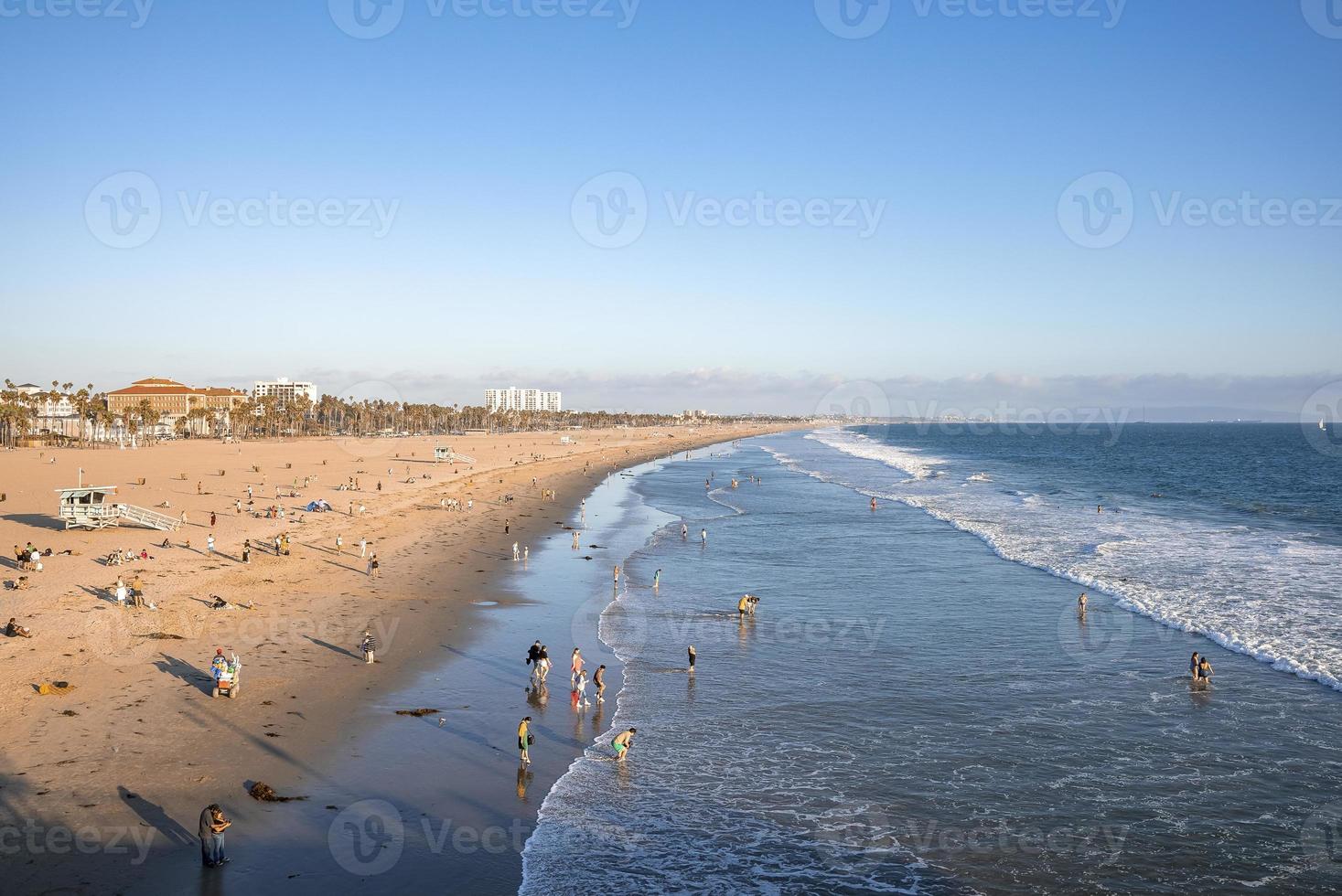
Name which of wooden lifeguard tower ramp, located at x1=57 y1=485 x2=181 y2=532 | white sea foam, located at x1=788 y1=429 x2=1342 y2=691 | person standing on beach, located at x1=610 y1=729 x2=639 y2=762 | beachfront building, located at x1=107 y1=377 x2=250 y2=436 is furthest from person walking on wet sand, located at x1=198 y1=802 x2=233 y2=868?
beachfront building, located at x1=107 y1=377 x2=250 y2=436

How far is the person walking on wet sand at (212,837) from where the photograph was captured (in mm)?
12090

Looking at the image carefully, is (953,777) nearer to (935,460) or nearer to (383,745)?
(383,745)

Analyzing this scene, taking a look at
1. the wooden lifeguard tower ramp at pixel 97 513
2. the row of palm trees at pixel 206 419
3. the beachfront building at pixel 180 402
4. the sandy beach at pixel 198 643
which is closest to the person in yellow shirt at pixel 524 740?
the sandy beach at pixel 198 643

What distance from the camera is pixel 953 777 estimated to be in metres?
Answer: 16.3

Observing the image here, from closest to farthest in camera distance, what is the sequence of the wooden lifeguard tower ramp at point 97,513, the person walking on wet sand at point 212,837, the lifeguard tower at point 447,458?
the person walking on wet sand at point 212,837, the wooden lifeguard tower ramp at point 97,513, the lifeguard tower at point 447,458

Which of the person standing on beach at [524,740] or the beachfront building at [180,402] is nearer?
the person standing on beach at [524,740]

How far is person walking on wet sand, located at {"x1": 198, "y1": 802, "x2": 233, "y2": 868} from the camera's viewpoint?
12.1 metres

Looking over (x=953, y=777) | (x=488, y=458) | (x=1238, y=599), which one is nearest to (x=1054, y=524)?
(x=1238, y=599)

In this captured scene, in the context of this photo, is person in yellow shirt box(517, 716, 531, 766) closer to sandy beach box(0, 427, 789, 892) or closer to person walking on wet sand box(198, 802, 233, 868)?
sandy beach box(0, 427, 789, 892)

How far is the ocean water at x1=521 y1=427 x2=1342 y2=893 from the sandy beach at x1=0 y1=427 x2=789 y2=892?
6146 mm

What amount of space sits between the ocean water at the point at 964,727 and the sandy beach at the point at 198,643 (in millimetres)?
6146

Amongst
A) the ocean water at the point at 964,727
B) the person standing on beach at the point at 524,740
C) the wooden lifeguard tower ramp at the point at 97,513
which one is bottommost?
the ocean water at the point at 964,727

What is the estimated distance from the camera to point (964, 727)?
1900 centimetres

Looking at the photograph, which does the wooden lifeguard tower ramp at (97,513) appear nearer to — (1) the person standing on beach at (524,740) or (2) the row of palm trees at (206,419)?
(1) the person standing on beach at (524,740)
